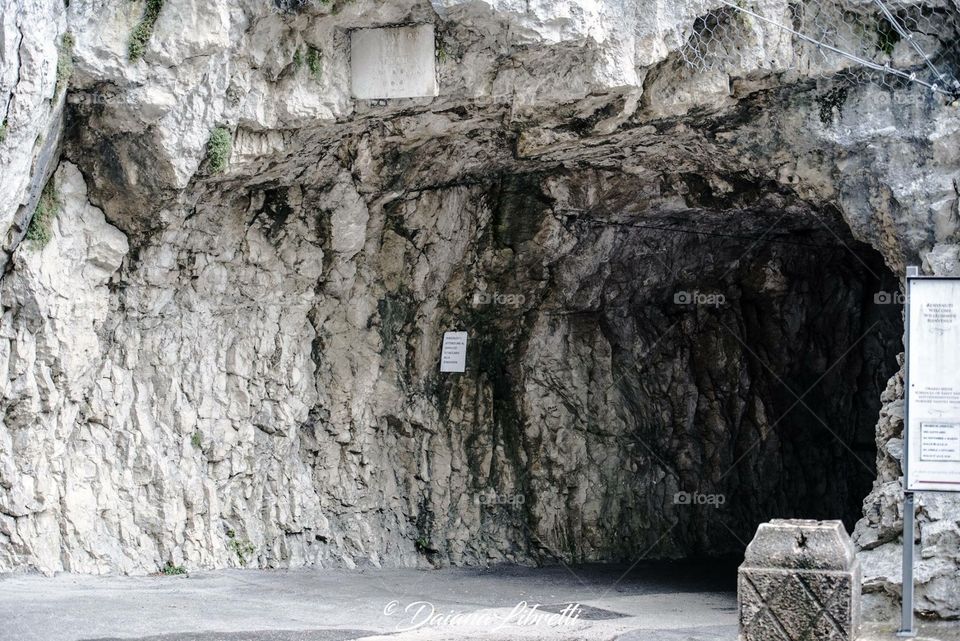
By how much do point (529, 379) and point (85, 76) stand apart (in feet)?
22.7

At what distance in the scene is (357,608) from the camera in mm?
9820

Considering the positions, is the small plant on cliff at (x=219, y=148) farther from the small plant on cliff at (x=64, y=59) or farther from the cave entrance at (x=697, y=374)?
the cave entrance at (x=697, y=374)

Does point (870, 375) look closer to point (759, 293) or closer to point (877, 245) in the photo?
point (759, 293)

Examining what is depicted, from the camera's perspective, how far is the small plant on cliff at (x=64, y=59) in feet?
29.3

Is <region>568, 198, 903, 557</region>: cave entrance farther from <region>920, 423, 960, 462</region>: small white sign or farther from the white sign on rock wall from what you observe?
<region>920, 423, 960, 462</region>: small white sign

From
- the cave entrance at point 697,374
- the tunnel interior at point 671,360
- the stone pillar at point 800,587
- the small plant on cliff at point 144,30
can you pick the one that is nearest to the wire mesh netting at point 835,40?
the tunnel interior at point 671,360

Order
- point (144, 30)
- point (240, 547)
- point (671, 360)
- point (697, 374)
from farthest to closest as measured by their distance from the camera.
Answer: point (697, 374) < point (671, 360) < point (240, 547) < point (144, 30)

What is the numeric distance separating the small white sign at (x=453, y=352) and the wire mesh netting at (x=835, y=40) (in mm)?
4764

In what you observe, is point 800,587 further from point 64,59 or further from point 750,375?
point 750,375

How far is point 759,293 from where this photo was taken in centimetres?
1575

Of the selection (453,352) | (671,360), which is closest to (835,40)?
(453,352)

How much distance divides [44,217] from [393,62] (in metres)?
3.12

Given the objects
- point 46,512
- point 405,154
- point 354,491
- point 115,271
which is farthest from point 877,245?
point 46,512

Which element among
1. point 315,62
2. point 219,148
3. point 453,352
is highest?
point 315,62
